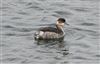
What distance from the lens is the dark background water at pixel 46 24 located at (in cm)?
1953

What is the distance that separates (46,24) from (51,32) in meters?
2.28

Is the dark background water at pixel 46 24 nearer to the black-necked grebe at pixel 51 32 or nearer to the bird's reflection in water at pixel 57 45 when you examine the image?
the bird's reflection in water at pixel 57 45

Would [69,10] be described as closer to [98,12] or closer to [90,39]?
[98,12]

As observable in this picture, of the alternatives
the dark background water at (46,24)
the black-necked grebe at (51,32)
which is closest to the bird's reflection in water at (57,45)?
the dark background water at (46,24)

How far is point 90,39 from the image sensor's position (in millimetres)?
22281

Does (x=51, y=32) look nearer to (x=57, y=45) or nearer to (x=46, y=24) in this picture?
(x=57, y=45)

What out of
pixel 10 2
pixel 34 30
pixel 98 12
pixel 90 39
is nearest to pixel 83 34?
pixel 90 39

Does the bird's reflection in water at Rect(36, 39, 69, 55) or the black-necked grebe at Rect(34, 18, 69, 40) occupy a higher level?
the black-necked grebe at Rect(34, 18, 69, 40)

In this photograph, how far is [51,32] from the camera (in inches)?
885

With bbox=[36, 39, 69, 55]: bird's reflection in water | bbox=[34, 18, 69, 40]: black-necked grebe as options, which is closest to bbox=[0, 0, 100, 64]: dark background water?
bbox=[36, 39, 69, 55]: bird's reflection in water

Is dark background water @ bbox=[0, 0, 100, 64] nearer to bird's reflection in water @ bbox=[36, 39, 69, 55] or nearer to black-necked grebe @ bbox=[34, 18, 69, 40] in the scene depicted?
bird's reflection in water @ bbox=[36, 39, 69, 55]

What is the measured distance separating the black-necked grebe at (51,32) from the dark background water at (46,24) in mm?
315

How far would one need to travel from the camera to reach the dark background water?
19527 millimetres

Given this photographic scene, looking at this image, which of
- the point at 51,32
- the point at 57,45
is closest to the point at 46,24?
the point at 51,32
